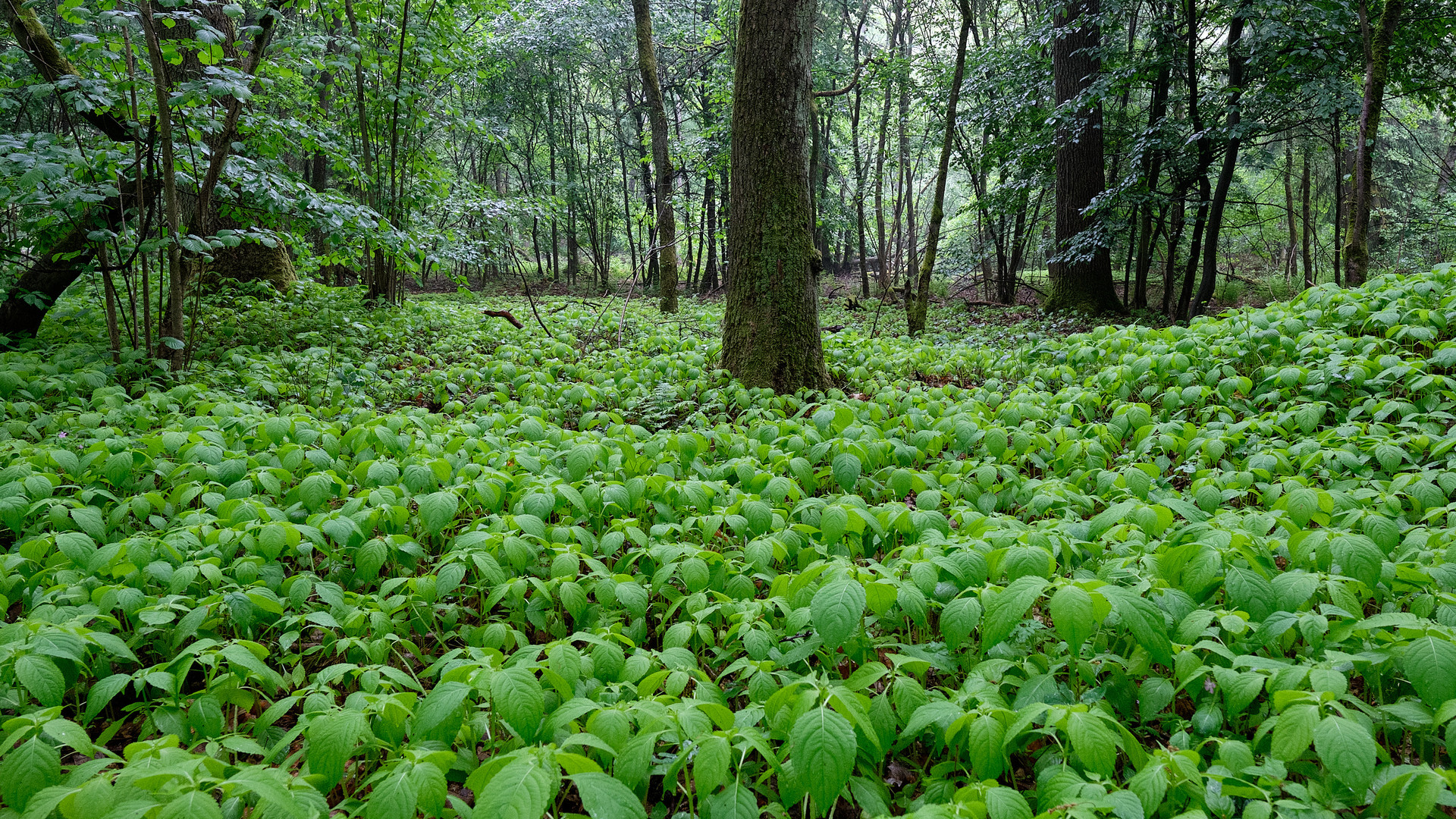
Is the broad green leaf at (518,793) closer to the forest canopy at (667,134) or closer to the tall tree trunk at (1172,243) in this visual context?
the forest canopy at (667,134)

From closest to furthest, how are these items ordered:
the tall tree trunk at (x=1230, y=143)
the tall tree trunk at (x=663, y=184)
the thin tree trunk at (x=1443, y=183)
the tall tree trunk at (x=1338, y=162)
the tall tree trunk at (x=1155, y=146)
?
the tall tree trunk at (x=1230, y=143) < the tall tree trunk at (x=1155, y=146) < the tall tree trunk at (x=1338, y=162) < the tall tree trunk at (x=663, y=184) < the thin tree trunk at (x=1443, y=183)

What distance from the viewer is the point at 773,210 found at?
232 inches

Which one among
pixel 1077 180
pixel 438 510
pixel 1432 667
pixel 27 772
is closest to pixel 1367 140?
pixel 1077 180

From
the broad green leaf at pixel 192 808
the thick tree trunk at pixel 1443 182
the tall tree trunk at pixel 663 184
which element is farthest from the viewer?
the thick tree trunk at pixel 1443 182

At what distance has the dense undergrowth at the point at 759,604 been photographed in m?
1.62

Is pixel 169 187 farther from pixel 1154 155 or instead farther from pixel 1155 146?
pixel 1154 155

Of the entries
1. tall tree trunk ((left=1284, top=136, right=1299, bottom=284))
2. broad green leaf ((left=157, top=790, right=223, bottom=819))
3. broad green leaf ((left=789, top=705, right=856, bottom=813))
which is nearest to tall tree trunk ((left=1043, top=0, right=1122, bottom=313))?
tall tree trunk ((left=1284, top=136, right=1299, bottom=284))

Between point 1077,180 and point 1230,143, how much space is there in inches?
103

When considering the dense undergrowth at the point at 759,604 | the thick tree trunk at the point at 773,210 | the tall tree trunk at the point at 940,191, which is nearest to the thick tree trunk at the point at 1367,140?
the dense undergrowth at the point at 759,604

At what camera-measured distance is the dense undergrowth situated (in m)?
1.62

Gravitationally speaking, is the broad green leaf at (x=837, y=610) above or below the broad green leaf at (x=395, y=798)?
above

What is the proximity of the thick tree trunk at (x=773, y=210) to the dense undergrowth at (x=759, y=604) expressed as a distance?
1125mm

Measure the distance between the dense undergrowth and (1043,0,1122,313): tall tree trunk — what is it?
5.91 meters

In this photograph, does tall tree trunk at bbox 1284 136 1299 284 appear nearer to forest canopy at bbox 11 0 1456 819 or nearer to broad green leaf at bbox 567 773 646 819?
forest canopy at bbox 11 0 1456 819
